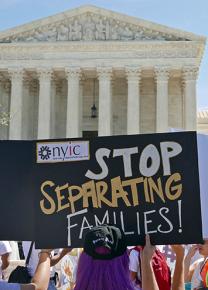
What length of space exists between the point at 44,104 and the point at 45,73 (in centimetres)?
251

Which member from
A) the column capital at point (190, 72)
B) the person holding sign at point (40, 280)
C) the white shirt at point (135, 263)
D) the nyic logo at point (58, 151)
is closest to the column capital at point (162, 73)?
the column capital at point (190, 72)

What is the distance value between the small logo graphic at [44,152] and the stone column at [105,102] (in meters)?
36.5

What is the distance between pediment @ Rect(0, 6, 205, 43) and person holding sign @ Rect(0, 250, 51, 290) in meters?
39.8

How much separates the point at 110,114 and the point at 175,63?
6324 millimetres

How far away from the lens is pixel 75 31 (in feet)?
142

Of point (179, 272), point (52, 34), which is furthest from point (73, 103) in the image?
point (179, 272)

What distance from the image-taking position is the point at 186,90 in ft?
136

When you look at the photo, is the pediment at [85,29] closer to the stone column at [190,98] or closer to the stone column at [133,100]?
the stone column at [133,100]

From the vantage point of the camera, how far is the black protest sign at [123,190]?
13.5ft

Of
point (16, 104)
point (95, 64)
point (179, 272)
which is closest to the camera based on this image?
point (179, 272)

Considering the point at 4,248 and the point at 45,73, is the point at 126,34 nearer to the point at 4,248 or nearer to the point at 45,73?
the point at 45,73

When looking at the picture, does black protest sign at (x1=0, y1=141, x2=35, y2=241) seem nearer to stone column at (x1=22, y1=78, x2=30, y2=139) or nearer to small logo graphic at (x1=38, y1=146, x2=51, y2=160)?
small logo graphic at (x1=38, y1=146, x2=51, y2=160)

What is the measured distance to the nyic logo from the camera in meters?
4.41

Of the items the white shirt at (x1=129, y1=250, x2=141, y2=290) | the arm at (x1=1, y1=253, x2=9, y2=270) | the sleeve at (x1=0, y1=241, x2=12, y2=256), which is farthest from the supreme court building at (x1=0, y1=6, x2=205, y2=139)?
the white shirt at (x1=129, y1=250, x2=141, y2=290)
